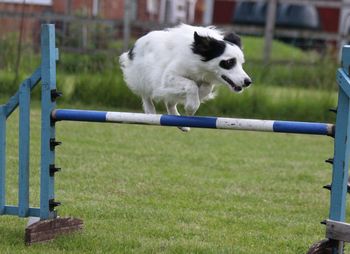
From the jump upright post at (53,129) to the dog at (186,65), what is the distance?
0.34 meters

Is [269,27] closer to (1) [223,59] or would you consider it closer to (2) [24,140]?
(1) [223,59]

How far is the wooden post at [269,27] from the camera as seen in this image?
46.1ft

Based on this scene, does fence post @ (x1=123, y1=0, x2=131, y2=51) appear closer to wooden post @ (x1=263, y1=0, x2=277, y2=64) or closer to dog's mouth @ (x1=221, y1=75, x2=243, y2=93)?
wooden post @ (x1=263, y1=0, x2=277, y2=64)

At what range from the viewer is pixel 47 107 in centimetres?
502


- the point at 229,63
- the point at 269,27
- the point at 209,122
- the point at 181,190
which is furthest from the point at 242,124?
the point at 269,27

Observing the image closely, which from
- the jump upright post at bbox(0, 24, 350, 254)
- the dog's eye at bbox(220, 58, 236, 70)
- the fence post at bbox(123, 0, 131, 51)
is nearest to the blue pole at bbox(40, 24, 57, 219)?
the jump upright post at bbox(0, 24, 350, 254)

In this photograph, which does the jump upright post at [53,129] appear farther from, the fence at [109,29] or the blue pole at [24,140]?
the fence at [109,29]

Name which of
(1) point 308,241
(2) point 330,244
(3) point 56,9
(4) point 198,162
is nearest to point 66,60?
(4) point 198,162

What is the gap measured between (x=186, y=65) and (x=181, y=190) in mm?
2090

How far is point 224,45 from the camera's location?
4.89 meters

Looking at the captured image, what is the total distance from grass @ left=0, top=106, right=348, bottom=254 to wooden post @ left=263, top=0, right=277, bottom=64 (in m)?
3.67

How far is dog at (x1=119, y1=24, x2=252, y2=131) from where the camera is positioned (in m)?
4.89

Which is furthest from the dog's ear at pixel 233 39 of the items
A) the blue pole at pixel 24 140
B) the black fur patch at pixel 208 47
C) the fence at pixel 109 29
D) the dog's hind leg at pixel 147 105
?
the fence at pixel 109 29

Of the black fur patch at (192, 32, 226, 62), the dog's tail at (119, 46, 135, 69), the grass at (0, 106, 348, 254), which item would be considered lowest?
the grass at (0, 106, 348, 254)
